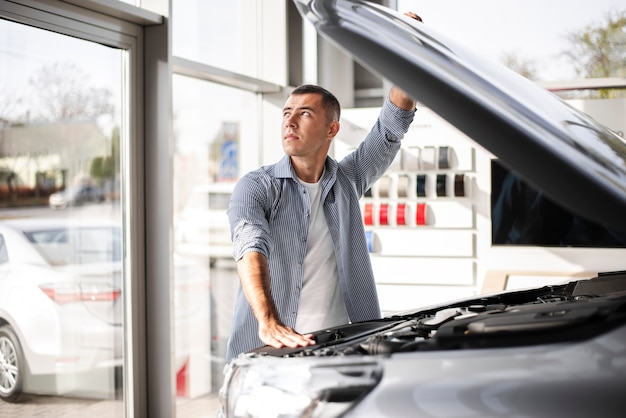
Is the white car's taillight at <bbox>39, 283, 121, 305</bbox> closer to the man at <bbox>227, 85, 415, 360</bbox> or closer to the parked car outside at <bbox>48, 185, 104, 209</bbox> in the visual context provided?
the parked car outside at <bbox>48, 185, 104, 209</bbox>

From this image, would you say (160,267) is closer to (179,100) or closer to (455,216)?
(179,100)

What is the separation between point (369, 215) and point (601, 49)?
7.09 ft

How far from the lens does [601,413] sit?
1190 millimetres

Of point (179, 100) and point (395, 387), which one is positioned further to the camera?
point (179, 100)

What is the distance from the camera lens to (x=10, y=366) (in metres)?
3.65

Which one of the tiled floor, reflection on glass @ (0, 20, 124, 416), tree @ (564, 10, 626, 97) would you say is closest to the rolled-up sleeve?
reflection on glass @ (0, 20, 124, 416)

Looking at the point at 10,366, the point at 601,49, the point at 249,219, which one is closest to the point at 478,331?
the point at 249,219

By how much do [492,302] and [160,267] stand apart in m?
2.68

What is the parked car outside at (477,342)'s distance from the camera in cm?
122

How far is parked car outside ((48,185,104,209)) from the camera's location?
3918 millimetres

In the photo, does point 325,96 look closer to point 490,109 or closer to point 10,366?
point 490,109

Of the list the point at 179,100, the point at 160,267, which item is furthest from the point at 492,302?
the point at 179,100

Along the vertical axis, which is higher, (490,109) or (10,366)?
(490,109)

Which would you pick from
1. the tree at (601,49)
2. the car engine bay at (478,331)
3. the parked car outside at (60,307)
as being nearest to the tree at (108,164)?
the parked car outside at (60,307)
